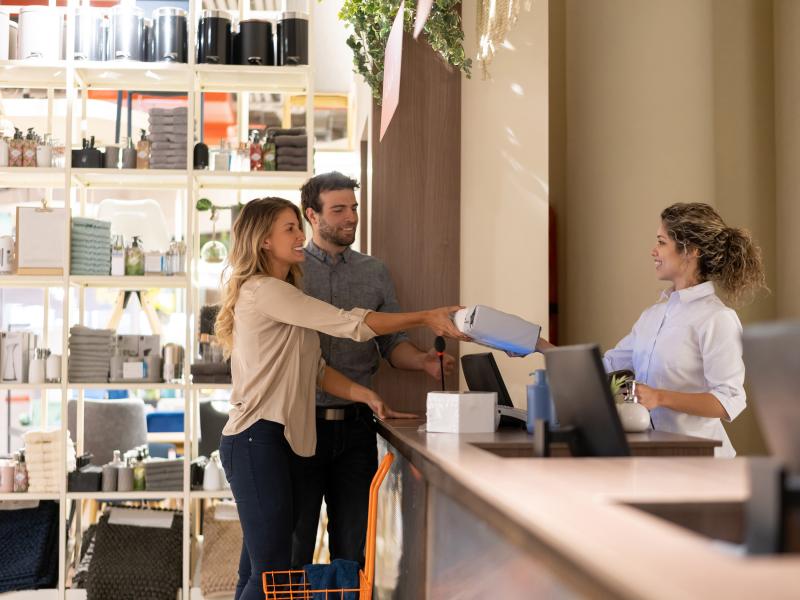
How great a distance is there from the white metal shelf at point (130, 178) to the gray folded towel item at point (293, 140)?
43 centimetres

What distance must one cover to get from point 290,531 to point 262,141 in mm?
1964

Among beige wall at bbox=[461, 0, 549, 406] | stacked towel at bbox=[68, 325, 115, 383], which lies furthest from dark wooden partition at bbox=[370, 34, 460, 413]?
stacked towel at bbox=[68, 325, 115, 383]

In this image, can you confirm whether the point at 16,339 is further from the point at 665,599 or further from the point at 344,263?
the point at 665,599

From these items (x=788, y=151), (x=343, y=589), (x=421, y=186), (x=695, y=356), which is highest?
(x=788, y=151)

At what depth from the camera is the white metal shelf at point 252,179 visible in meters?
4.18

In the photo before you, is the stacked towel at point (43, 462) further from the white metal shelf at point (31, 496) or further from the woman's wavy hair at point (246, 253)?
the woman's wavy hair at point (246, 253)

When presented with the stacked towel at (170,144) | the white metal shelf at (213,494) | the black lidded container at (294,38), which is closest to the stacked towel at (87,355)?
the white metal shelf at (213,494)

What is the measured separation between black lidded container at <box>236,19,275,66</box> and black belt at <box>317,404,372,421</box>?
5.52ft

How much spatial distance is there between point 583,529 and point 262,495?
1.91 meters

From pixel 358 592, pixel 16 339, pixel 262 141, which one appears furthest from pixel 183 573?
pixel 262 141

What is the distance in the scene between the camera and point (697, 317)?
3143mm

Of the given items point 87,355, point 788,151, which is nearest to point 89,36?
point 87,355

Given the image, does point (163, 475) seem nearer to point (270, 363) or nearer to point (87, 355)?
point (87, 355)

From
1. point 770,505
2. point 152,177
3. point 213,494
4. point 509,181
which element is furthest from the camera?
point 152,177
